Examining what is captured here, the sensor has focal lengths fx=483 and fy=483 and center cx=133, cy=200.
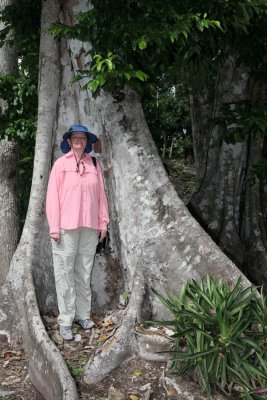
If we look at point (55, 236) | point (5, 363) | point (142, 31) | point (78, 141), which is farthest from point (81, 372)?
point (142, 31)

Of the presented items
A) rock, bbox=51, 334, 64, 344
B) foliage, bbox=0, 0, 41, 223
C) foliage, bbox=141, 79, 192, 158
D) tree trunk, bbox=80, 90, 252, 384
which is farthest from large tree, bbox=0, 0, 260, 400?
foliage, bbox=141, 79, 192, 158

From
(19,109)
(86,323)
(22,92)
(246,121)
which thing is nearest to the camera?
(86,323)

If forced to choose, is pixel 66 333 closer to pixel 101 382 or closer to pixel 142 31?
pixel 101 382

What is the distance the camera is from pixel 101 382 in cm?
432

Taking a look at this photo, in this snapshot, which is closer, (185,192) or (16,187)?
(16,187)

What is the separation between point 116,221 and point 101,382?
1.94m

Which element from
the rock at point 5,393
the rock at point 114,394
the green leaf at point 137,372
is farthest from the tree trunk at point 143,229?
the rock at point 5,393

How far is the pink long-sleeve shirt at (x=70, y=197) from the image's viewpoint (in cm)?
473

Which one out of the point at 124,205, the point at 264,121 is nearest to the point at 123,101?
the point at 124,205

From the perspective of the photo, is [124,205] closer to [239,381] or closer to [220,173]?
[239,381]

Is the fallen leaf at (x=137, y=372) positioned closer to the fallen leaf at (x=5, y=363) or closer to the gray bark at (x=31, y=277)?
the gray bark at (x=31, y=277)

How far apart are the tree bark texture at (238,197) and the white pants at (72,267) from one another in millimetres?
3264

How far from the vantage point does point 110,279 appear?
5734mm

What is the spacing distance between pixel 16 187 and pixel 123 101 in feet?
16.5
